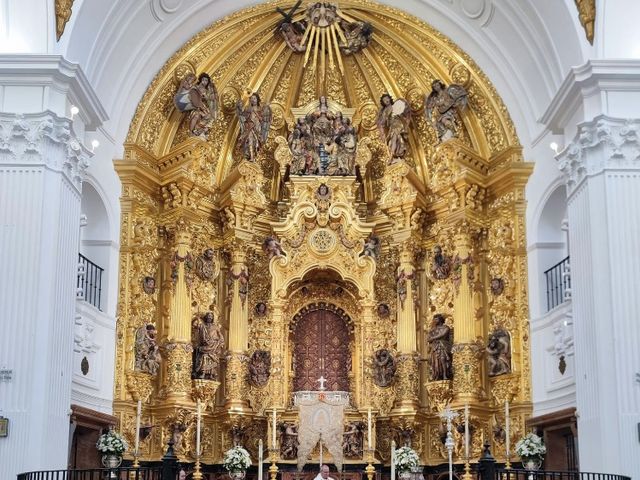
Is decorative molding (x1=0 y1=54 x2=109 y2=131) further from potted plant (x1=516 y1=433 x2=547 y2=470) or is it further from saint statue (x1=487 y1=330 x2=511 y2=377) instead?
potted plant (x1=516 y1=433 x2=547 y2=470)

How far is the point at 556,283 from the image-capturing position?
22562 mm

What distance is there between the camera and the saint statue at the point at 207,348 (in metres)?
24.3

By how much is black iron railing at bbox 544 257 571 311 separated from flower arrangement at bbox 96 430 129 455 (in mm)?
9522

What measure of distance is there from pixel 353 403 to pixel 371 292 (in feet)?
8.96

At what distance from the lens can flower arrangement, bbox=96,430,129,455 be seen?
20.8 m

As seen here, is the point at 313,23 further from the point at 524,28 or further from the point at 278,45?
the point at 524,28

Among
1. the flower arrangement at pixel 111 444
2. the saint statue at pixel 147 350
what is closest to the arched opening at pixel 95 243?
the saint statue at pixel 147 350

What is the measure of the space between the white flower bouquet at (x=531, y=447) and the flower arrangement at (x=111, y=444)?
26.4 feet

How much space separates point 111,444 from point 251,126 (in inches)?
348

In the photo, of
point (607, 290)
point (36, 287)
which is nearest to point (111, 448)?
point (36, 287)

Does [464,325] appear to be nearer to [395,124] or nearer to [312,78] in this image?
[395,124]

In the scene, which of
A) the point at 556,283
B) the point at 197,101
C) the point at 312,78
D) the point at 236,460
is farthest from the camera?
the point at 312,78

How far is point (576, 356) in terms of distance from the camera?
750 inches

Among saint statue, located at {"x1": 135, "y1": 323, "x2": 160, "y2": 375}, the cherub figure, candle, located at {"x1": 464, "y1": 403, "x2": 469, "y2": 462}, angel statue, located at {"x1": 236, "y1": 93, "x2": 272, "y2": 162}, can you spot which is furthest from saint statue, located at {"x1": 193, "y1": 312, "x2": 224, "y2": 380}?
candle, located at {"x1": 464, "y1": 403, "x2": 469, "y2": 462}
